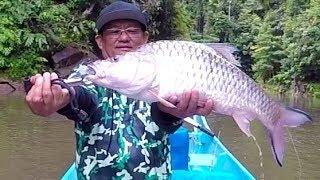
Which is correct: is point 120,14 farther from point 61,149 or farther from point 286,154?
point 286,154

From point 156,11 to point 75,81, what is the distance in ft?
64.6

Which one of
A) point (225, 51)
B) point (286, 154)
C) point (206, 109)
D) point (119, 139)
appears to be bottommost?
point (286, 154)

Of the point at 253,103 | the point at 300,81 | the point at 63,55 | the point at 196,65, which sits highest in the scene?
the point at 196,65

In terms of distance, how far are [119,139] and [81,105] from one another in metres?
0.24

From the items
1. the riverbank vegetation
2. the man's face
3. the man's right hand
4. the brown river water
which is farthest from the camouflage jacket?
the riverbank vegetation

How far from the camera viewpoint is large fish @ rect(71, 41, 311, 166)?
7.96 feet

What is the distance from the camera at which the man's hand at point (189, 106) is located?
8.09ft

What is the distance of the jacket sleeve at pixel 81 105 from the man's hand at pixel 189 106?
12.4 inches

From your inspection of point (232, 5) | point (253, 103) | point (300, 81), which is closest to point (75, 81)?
point (253, 103)

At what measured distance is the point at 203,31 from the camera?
150 feet

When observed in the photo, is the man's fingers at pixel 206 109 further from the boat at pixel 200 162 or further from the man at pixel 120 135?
the boat at pixel 200 162

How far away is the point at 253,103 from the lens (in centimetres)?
262

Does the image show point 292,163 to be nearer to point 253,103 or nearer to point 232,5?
point 253,103

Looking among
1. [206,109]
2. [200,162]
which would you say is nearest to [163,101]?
[206,109]
